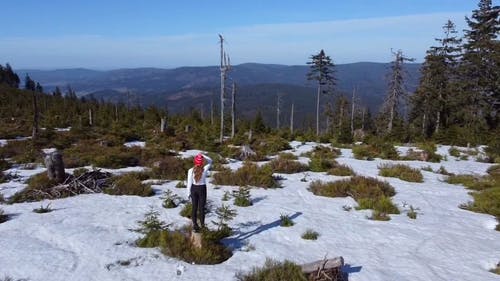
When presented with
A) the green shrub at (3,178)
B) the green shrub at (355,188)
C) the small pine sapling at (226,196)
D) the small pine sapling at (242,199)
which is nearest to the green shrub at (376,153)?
the green shrub at (355,188)

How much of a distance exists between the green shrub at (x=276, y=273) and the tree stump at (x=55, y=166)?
26.3 feet

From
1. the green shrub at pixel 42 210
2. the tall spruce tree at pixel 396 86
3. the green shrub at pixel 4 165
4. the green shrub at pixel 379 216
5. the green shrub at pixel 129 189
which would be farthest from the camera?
the tall spruce tree at pixel 396 86

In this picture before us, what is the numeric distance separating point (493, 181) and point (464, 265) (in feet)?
25.8

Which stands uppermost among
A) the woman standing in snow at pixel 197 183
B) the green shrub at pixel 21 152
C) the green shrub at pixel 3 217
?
the woman standing in snow at pixel 197 183

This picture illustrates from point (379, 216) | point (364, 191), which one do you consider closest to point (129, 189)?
point (364, 191)

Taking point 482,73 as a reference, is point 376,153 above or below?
below

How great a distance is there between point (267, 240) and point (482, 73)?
3368 cm

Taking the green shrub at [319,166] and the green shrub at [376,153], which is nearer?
the green shrub at [319,166]

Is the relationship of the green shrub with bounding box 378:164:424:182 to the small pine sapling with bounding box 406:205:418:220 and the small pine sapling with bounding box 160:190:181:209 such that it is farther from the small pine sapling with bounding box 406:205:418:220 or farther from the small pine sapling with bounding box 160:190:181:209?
the small pine sapling with bounding box 160:190:181:209

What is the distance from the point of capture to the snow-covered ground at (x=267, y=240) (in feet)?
22.9

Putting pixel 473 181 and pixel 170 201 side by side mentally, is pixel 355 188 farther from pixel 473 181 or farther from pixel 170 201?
pixel 170 201

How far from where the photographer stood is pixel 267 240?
8.53 meters

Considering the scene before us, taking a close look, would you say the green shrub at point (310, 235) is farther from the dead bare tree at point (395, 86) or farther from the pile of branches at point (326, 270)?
the dead bare tree at point (395, 86)

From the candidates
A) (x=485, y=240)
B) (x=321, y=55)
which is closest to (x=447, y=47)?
(x=321, y=55)
